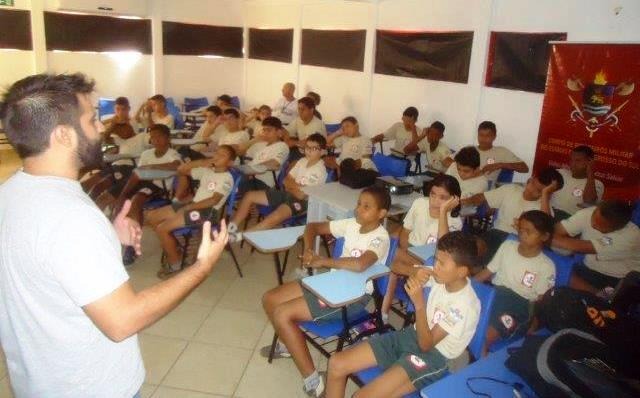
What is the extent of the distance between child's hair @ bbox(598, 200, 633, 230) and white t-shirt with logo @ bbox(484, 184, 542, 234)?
519 mm

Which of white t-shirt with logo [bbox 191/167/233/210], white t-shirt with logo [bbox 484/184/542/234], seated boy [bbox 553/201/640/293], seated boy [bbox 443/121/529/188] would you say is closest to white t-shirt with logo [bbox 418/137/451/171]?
seated boy [bbox 443/121/529/188]

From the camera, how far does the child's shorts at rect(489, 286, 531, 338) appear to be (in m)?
2.39

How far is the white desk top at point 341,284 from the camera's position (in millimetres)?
2211

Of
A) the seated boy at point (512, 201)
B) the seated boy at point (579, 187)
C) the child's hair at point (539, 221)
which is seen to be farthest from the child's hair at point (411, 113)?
A: the child's hair at point (539, 221)

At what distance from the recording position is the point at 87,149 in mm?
1194

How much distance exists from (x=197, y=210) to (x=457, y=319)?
2.55 metres

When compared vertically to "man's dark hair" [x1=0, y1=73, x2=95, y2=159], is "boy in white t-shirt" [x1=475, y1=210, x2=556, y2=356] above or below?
below

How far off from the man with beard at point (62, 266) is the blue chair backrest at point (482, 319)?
1.35 m

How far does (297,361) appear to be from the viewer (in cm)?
259

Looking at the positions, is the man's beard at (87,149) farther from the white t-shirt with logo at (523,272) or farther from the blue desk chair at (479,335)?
the white t-shirt with logo at (523,272)

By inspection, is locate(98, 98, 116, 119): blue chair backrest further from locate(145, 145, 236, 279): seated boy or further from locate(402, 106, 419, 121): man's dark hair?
locate(402, 106, 419, 121): man's dark hair

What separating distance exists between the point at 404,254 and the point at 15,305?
221cm

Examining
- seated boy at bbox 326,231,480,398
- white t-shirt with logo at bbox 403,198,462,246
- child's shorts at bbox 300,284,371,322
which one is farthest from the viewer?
white t-shirt with logo at bbox 403,198,462,246

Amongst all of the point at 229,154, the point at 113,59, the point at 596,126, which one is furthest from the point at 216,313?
the point at 113,59
